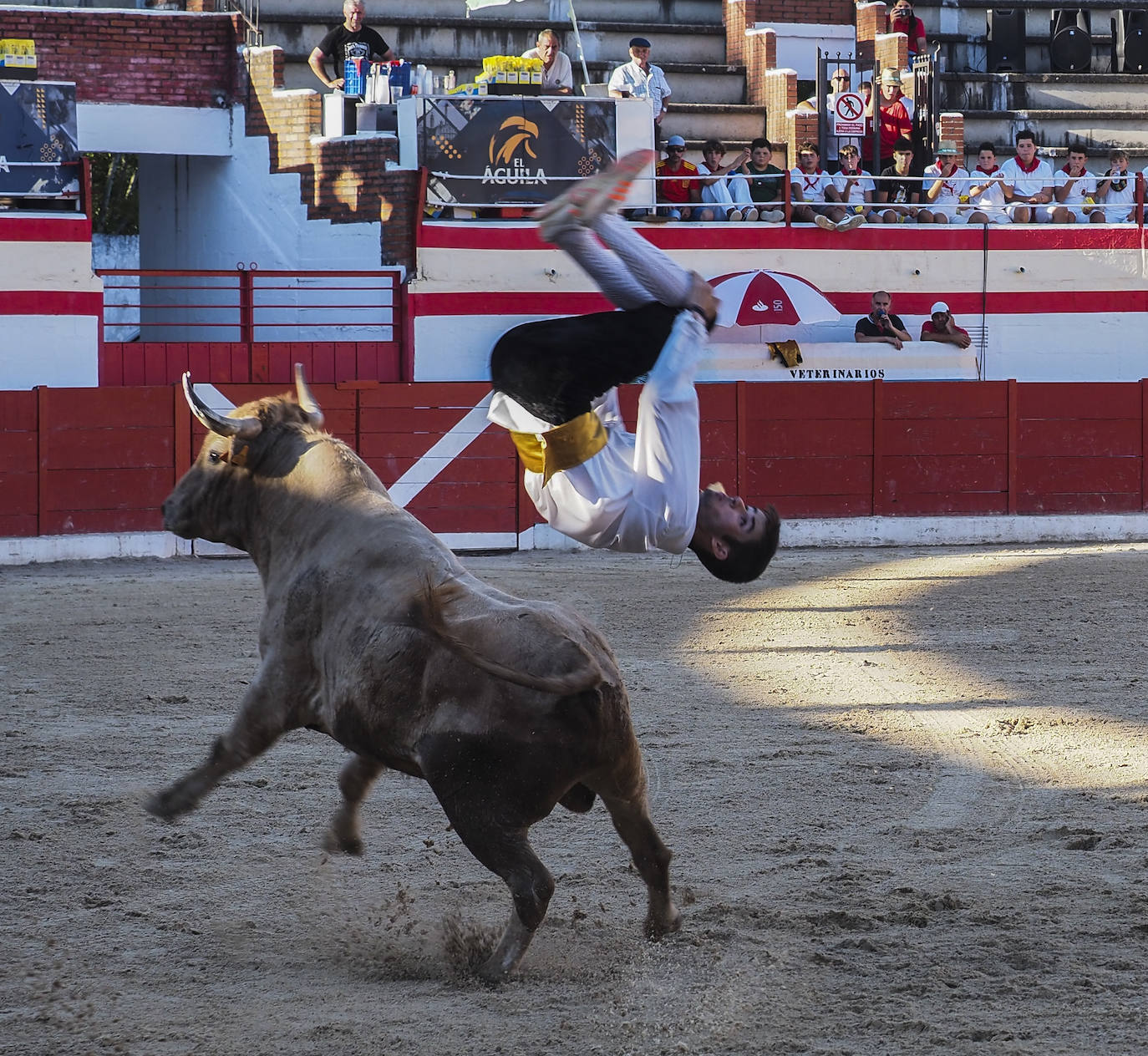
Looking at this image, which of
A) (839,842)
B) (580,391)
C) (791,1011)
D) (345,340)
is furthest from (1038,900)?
(345,340)

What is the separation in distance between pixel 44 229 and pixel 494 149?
12.6ft

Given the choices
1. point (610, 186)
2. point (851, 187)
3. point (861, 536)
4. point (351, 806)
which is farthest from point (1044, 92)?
point (351, 806)

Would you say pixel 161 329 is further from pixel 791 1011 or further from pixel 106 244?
pixel 791 1011

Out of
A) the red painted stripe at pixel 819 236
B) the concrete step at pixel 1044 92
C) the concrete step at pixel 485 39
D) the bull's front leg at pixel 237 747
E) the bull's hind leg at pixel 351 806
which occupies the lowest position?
the bull's hind leg at pixel 351 806

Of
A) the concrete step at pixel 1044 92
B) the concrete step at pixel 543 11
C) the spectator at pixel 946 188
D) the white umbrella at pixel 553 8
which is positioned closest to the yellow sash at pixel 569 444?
the spectator at pixel 946 188

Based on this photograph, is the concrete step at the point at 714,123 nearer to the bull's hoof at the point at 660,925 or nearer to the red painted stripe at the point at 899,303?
the red painted stripe at the point at 899,303

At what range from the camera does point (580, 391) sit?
Answer: 404 cm

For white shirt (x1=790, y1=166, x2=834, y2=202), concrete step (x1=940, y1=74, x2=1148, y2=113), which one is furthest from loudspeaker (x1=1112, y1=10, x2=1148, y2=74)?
A: white shirt (x1=790, y1=166, x2=834, y2=202)

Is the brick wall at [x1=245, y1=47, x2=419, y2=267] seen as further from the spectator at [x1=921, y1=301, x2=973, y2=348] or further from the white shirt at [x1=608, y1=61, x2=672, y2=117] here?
the spectator at [x1=921, y1=301, x2=973, y2=348]

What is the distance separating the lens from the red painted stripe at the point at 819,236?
14.1 m

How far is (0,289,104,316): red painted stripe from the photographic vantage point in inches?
512

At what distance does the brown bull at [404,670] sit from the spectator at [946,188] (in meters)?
11.3

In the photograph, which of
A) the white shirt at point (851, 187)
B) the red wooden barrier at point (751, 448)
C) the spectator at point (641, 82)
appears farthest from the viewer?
the spectator at point (641, 82)

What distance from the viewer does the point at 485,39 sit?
1761cm
